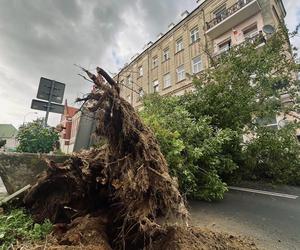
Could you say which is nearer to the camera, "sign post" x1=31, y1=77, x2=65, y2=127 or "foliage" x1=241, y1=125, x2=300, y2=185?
"sign post" x1=31, y1=77, x2=65, y2=127

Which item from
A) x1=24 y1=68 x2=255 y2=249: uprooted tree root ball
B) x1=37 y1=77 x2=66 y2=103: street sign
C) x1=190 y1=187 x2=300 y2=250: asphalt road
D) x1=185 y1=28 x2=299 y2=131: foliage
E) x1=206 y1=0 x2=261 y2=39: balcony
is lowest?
x1=190 y1=187 x2=300 y2=250: asphalt road

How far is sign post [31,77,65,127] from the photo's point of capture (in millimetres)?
5367

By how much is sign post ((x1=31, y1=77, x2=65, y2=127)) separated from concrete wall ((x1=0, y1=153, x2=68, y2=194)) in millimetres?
1675

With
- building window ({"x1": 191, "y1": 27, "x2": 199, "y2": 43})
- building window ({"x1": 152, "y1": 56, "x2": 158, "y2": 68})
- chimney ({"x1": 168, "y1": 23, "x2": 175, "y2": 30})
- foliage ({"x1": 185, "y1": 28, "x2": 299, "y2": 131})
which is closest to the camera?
foliage ({"x1": 185, "y1": 28, "x2": 299, "y2": 131})

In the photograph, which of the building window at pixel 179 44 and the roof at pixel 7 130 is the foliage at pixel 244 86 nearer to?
the building window at pixel 179 44

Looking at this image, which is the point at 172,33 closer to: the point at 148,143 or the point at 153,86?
the point at 153,86

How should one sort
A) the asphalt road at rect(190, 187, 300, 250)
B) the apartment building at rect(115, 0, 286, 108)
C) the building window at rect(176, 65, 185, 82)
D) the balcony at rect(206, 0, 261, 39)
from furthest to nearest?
the building window at rect(176, 65, 185, 82)
the apartment building at rect(115, 0, 286, 108)
the balcony at rect(206, 0, 261, 39)
the asphalt road at rect(190, 187, 300, 250)

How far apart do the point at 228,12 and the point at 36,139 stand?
49.3ft

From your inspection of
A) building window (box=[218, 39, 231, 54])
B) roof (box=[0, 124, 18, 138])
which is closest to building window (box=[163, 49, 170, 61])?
building window (box=[218, 39, 231, 54])

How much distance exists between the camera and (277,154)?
7711 mm

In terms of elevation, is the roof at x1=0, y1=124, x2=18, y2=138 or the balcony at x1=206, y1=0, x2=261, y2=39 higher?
the roof at x1=0, y1=124, x2=18, y2=138

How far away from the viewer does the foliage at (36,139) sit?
604 cm

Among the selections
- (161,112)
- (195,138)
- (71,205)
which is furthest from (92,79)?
(161,112)

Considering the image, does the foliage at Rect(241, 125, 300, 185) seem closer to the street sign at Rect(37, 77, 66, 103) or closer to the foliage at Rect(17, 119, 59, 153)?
the street sign at Rect(37, 77, 66, 103)
